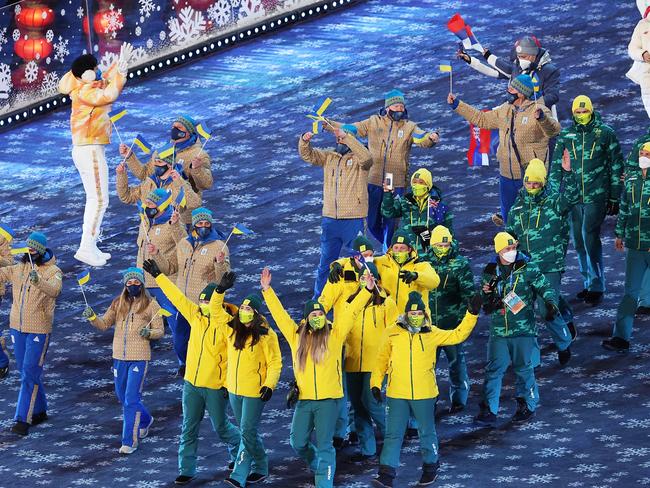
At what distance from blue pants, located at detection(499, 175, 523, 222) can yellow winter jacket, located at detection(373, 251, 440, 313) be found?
2.84 meters

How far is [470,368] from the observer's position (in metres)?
19.3

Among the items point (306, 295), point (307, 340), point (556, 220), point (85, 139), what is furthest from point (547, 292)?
point (85, 139)

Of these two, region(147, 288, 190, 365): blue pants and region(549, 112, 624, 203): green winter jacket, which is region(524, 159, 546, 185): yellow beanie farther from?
region(147, 288, 190, 365): blue pants

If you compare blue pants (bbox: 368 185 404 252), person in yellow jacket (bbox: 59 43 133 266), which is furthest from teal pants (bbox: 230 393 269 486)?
person in yellow jacket (bbox: 59 43 133 266)

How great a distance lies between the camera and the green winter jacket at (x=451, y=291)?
59.8ft

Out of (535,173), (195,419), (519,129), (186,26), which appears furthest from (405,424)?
(186,26)

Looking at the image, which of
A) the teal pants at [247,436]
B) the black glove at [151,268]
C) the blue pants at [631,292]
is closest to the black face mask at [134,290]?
the black glove at [151,268]

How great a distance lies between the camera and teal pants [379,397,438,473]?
16.9 m

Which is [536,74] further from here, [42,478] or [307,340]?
[42,478]

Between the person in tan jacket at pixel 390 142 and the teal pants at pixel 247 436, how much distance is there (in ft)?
13.8

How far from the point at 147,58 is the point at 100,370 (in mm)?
8556

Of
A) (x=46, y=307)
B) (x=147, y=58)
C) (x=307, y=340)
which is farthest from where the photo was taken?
(x=147, y=58)

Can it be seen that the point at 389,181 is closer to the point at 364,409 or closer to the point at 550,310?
the point at 550,310

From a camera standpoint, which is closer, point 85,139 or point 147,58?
point 85,139
